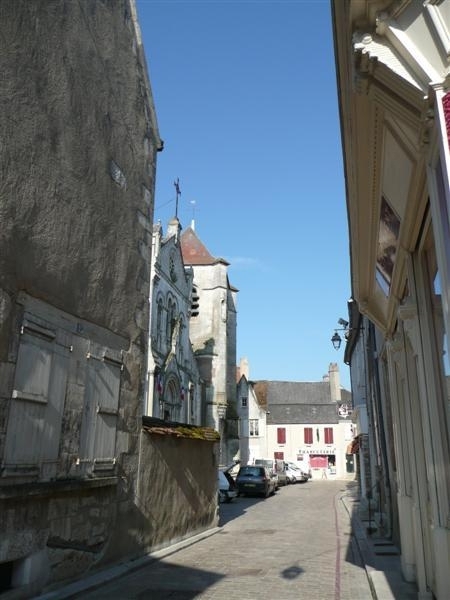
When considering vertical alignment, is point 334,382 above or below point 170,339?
above

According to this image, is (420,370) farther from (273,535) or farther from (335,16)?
(273,535)

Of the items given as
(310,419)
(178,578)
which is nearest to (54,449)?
(178,578)

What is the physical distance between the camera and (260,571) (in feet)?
27.8

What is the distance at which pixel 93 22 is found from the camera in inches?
340

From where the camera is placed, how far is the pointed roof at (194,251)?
4197 centimetres

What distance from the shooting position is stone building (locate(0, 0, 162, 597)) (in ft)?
20.7

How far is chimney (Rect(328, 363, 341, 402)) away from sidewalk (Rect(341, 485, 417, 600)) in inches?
1749

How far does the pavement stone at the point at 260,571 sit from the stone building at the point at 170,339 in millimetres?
13759

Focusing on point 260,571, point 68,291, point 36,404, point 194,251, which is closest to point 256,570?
point 260,571

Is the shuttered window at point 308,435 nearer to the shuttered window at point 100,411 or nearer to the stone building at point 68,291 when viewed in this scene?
the stone building at point 68,291

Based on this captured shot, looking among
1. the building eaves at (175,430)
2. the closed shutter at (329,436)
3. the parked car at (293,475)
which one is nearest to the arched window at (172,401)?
the parked car at (293,475)

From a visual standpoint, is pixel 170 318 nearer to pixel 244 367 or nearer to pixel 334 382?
pixel 244 367

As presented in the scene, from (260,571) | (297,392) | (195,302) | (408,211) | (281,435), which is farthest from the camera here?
(297,392)

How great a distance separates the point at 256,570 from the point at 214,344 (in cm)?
3054
